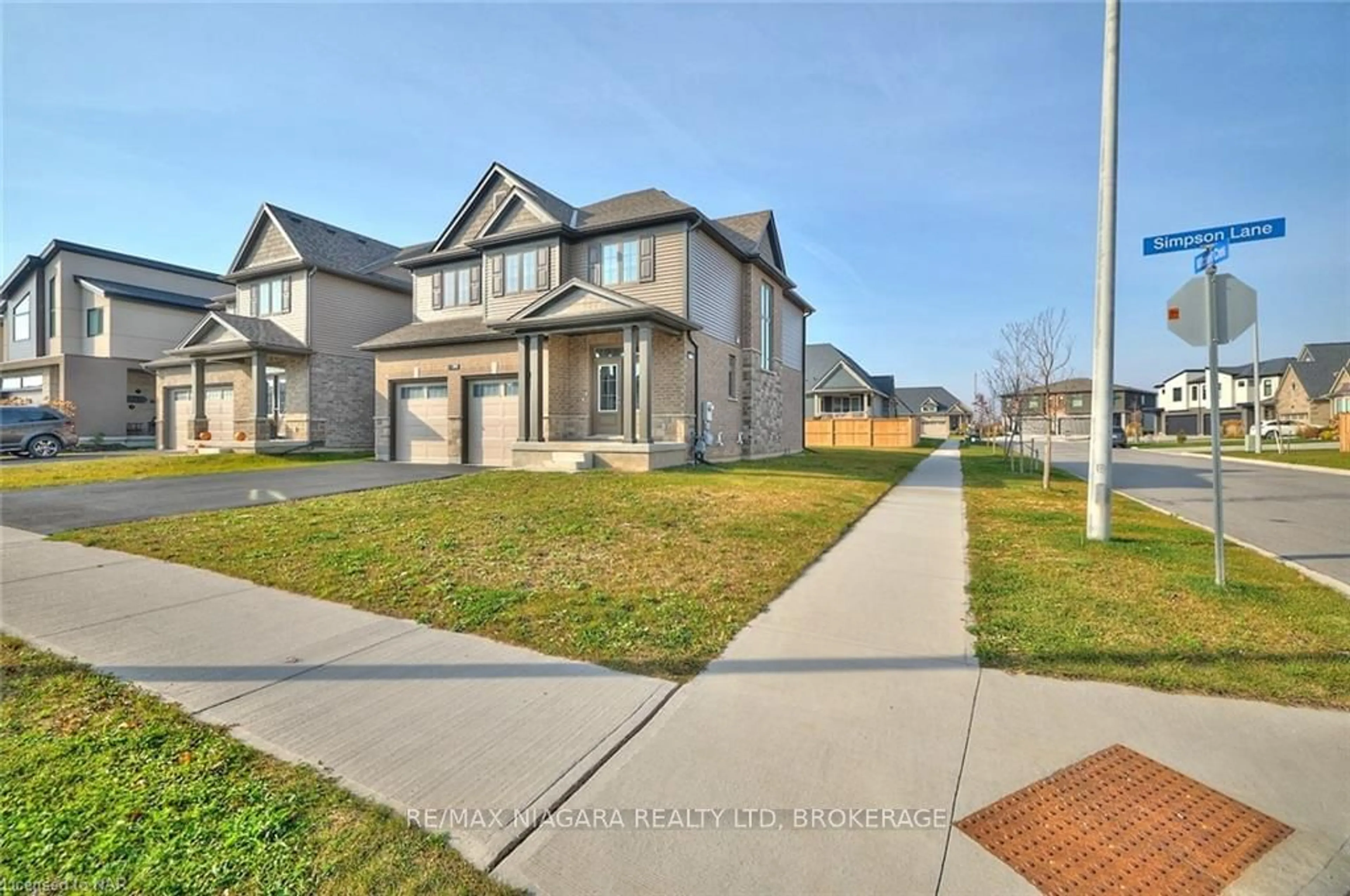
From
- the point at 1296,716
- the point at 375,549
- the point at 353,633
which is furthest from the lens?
the point at 375,549

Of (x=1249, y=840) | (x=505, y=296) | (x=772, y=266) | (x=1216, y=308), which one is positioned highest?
(x=772, y=266)

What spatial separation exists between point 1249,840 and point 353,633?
527 cm

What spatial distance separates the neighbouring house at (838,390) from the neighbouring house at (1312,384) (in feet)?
109

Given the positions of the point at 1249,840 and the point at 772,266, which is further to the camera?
the point at 772,266

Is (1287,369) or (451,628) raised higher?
(1287,369)

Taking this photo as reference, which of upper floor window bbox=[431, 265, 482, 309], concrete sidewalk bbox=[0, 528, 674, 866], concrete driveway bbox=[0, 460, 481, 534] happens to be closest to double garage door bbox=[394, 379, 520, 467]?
concrete driveway bbox=[0, 460, 481, 534]

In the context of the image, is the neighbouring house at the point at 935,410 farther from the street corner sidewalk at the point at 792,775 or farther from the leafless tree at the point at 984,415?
the street corner sidewalk at the point at 792,775

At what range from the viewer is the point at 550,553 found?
6.91 m

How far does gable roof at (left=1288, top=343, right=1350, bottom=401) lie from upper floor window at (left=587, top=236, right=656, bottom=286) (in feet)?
195

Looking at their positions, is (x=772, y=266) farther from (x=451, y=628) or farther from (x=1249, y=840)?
(x=1249, y=840)

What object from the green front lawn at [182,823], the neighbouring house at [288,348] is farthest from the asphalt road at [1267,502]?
the neighbouring house at [288,348]

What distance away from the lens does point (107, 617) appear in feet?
15.8

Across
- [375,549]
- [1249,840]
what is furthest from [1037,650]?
[375,549]

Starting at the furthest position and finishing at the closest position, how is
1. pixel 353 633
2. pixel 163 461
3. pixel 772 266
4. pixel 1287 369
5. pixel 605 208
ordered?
pixel 1287 369, pixel 772 266, pixel 605 208, pixel 163 461, pixel 353 633
